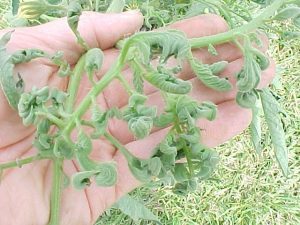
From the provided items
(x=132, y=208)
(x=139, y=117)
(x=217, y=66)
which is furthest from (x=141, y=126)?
(x=132, y=208)

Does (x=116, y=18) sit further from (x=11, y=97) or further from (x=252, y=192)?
(x=252, y=192)

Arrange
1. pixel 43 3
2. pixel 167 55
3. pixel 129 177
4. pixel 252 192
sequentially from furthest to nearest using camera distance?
pixel 252 192 < pixel 129 177 < pixel 43 3 < pixel 167 55

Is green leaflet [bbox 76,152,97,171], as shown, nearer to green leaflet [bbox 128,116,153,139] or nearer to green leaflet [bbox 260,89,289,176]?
green leaflet [bbox 128,116,153,139]

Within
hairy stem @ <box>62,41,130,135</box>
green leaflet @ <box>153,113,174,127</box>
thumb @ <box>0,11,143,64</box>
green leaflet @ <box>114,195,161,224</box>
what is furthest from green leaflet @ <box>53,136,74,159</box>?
green leaflet @ <box>114,195,161,224</box>

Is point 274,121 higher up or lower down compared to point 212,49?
lower down

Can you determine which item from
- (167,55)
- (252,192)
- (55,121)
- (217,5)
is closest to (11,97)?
(55,121)

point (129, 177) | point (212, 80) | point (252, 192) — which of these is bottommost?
point (252, 192)

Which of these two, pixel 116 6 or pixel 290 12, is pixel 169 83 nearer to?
pixel 290 12
